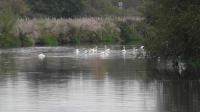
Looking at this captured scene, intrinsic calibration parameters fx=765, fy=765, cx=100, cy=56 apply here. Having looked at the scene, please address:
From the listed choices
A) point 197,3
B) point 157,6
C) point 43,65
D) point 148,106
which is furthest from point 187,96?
point 43,65

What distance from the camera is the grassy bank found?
71188 millimetres

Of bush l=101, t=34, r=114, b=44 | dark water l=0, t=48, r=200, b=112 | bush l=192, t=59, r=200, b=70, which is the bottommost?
bush l=101, t=34, r=114, b=44

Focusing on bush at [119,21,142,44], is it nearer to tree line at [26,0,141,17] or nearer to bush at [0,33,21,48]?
tree line at [26,0,141,17]

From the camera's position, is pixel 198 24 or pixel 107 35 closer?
pixel 198 24

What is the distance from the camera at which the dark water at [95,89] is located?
2195cm

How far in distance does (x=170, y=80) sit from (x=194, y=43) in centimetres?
176

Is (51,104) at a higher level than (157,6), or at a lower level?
lower

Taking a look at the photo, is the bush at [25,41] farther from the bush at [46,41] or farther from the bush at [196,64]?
the bush at [196,64]

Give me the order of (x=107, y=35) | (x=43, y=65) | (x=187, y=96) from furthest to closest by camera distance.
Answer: (x=107, y=35) < (x=43, y=65) < (x=187, y=96)

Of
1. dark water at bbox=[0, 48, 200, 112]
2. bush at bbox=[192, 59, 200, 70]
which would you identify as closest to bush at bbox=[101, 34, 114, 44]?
dark water at bbox=[0, 48, 200, 112]

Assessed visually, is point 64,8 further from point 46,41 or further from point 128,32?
point 46,41

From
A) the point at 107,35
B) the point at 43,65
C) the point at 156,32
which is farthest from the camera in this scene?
the point at 107,35

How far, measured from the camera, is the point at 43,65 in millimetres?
41344

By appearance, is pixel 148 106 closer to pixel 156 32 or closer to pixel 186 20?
pixel 186 20
